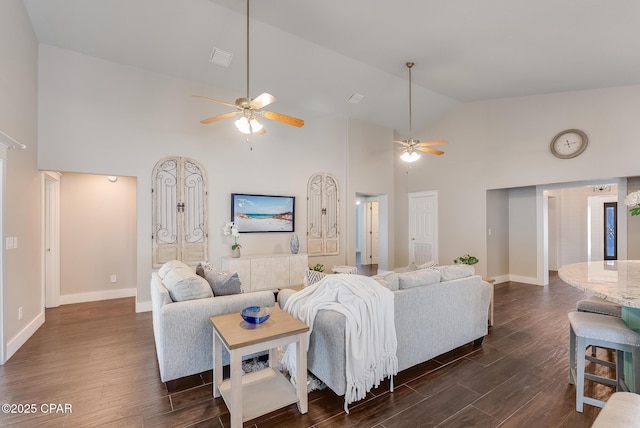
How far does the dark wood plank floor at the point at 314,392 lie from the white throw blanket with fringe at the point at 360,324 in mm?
221

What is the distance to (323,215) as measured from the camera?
20.6ft

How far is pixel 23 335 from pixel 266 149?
13.7ft

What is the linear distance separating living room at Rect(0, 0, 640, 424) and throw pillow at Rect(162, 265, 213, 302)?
190 centimetres

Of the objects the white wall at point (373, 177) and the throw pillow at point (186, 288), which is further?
the white wall at point (373, 177)

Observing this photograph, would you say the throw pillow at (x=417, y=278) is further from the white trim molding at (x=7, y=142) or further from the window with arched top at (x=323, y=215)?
the white trim molding at (x=7, y=142)

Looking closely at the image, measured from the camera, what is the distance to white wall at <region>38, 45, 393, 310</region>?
13.3ft

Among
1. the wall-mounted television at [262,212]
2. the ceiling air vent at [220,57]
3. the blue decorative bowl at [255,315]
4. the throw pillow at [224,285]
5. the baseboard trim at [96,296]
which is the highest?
the ceiling air vent at [220,57]

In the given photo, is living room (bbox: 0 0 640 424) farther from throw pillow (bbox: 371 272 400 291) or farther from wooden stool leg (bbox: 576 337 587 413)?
wooden stool leg (bbox: 576 337 587 413)

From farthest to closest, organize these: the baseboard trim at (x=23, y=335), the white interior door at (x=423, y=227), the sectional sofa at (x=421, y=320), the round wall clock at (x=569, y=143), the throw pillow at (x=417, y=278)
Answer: the white interior door at (x=423, y=227) < the round wall clock at (x=569, y=143) < the baseboard trim at (x=23, y=335) < the throw pillow at (x=417, y=278) < the sectional sofa at (x=421, y=320)

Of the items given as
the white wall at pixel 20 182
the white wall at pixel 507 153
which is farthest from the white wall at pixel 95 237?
the white wall at pixel 507 153

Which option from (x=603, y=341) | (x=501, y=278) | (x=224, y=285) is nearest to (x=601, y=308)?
(x=603, y=341)

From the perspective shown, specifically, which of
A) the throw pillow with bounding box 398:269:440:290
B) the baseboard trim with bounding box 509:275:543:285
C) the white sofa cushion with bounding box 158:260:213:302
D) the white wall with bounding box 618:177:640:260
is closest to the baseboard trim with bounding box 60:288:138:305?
the white sofa cushion with bounding box 158:260:213:302

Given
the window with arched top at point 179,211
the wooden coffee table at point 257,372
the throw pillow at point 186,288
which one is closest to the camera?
the wooden coffee table at point 257,372

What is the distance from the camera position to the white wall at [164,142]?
13.3ft
